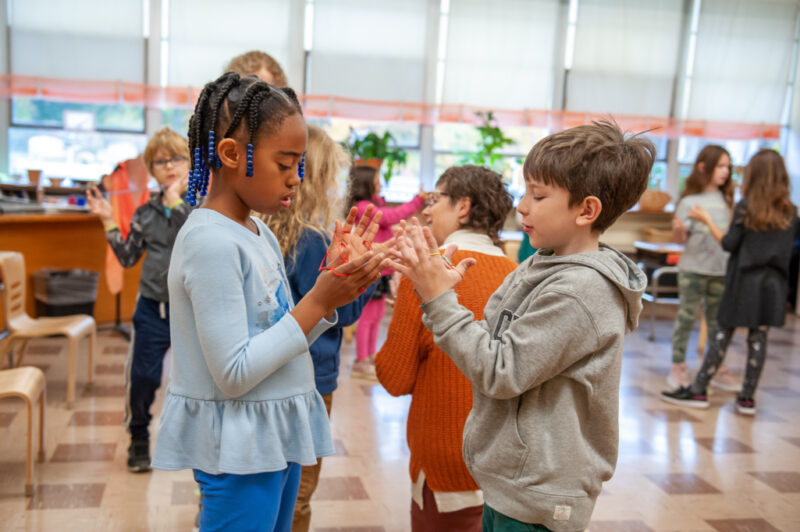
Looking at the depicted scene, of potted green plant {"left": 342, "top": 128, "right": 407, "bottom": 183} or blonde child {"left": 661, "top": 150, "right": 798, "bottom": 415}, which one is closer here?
blonde child {"left": 661, "top": 150, "right": 798, "bottom": 415}

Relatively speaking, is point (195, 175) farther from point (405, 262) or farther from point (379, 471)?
point (379, 471)

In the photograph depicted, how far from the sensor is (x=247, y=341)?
1.16m

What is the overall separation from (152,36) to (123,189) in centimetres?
387

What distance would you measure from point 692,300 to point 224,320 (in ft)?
13.2

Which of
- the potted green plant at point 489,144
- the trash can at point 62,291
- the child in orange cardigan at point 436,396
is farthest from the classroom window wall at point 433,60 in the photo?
the child in orange cardigan at point 436,396

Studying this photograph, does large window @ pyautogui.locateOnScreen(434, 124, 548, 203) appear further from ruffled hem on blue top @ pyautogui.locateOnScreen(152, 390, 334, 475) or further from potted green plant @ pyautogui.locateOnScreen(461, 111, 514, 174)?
ruffled hem on blue top @ pyautogui.locateOnScreen(152, 390, 334, 475)

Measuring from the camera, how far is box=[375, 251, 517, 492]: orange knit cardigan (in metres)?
1.73

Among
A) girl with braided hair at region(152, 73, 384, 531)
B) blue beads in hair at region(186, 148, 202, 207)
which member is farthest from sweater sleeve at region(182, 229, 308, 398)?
blue beads in hair at region(186, 148, 202, 207)

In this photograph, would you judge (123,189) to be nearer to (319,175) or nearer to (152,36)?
(319,175)

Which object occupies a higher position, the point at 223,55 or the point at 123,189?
the point at 223,55

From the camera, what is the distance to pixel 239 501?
48.4 inches

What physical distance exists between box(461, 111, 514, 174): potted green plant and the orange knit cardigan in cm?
645

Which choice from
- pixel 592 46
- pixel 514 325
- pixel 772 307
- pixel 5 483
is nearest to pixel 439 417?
pixel 514 325

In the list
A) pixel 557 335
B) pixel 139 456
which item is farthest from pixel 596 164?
pixel 139 456
